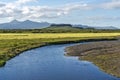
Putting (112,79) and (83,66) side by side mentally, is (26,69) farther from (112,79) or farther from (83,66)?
(112,79)

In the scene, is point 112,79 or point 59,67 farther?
point 59,67

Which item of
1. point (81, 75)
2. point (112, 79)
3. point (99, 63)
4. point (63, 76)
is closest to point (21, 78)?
point (63, 76)

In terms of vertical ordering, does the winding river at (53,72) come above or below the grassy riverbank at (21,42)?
below

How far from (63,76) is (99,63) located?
41.1 feet

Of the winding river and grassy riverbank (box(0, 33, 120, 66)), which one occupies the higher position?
grassy riverbank (box(0, 33, 120, 66))

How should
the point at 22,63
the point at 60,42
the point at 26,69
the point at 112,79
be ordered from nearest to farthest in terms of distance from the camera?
the point at 112,79, the point at 26,69, the point at 22,63, the point at 60,42

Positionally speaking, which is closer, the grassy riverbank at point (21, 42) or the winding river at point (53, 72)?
the winding river at point (53, 72)

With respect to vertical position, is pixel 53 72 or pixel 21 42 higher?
pixel 21 42

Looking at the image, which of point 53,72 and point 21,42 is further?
point 21,42

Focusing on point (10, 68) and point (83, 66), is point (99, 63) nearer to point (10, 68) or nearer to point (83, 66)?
point (83, 66)

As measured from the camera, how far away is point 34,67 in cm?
5334

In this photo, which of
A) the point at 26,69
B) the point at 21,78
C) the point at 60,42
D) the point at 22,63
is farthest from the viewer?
the point at 60,42

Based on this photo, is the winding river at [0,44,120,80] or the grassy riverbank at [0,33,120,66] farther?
the grassy riverbank at [0,33,120,66]

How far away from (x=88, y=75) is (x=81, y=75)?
1.04m
